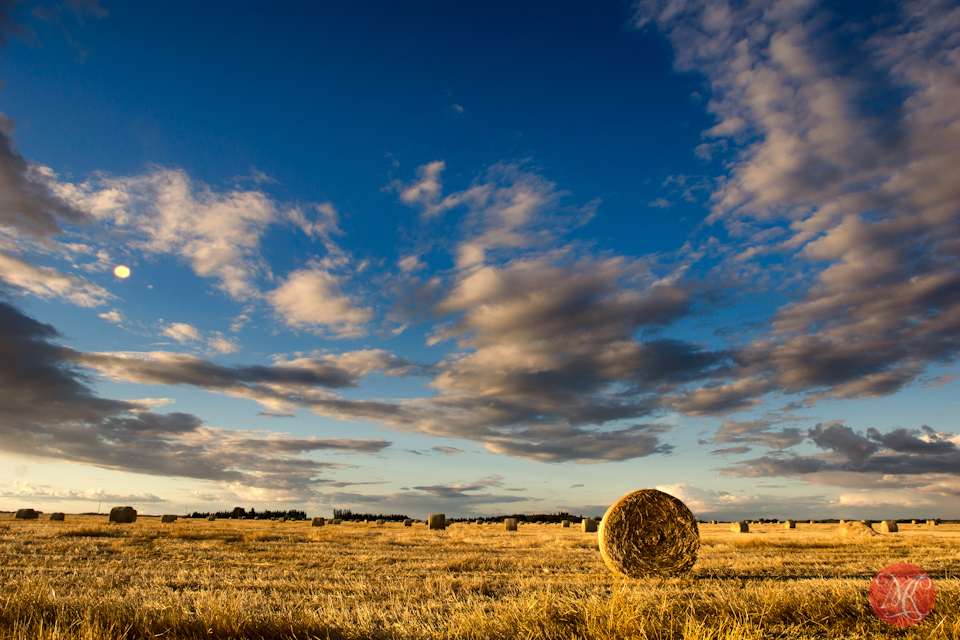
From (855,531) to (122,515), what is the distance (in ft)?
157

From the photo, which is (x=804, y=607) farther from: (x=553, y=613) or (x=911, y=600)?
(x=553, y=613)

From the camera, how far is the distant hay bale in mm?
29423

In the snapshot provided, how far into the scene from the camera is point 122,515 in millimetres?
38500

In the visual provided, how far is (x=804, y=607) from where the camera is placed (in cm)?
610

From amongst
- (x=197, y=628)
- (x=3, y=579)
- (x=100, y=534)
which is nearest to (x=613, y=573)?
(x=197, y=628)

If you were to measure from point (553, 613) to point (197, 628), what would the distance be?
3360mm

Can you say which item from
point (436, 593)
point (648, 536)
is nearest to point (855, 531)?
point (648, 536)

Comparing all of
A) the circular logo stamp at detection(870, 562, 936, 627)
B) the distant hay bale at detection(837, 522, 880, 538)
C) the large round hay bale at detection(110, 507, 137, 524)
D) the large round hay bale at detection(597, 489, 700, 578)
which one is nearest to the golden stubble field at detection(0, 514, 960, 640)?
the circular logo stamp at detection(870, 562, 936, 627)

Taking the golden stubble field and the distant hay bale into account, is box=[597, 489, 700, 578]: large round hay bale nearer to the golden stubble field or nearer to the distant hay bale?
the golden stubble field

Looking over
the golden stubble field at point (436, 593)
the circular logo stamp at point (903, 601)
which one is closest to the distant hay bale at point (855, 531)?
the golden stubble field at point (436, 593)

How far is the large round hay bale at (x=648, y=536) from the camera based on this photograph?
14.3 meters

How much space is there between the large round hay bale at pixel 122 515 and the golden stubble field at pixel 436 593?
1817cm

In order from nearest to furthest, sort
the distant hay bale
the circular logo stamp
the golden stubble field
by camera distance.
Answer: the golden stubble field < the circular logo stamp < the distant hay bale

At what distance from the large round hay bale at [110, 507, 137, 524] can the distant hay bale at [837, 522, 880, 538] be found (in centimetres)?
4650
